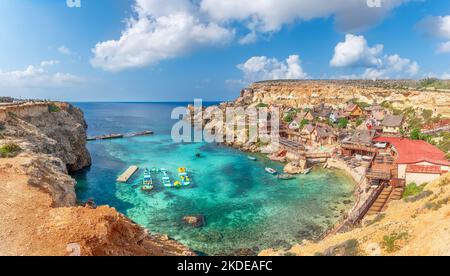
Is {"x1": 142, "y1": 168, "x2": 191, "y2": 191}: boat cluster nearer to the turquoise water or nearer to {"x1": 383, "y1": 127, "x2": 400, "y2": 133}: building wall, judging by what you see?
the turquoise water

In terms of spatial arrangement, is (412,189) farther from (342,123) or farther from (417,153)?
(342,123)

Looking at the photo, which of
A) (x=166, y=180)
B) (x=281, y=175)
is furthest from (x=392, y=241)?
(x=166, y=180)

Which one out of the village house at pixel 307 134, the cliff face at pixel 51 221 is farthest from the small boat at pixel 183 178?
the village house at pixel 307 134

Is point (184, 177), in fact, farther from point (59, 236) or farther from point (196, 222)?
point (59, 236)

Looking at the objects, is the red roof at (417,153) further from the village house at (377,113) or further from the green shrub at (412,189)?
the village house at (377,113)

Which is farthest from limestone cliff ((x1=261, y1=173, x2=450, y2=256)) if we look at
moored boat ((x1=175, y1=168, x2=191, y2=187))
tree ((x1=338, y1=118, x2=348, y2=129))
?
tree ((x1=338, y1=118, x2=348, y2=129))
